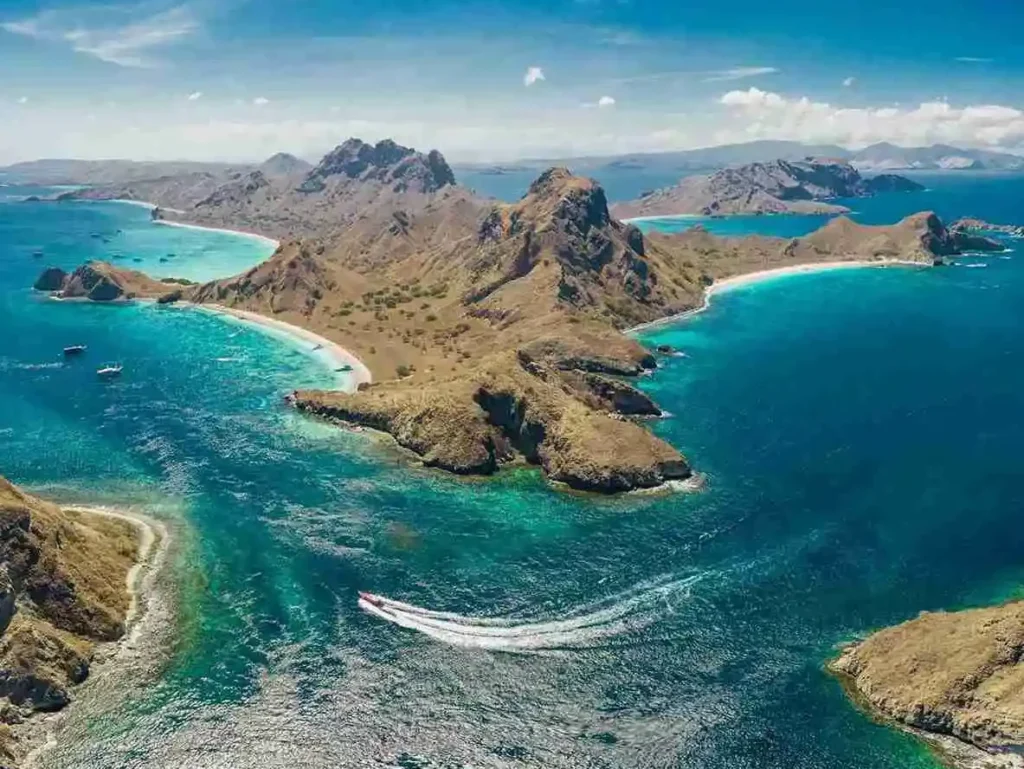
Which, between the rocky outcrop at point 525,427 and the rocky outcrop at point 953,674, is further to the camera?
A: the rocky outcrop at point 525,427

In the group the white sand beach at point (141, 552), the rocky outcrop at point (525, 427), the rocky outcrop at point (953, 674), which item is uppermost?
the rocky outcrop at point (525, 427)

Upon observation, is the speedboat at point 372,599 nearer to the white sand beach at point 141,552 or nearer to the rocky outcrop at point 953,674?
the white sand beach at point 141,552

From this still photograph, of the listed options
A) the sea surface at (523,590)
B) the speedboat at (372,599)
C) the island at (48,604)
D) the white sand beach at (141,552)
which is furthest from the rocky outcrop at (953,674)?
the island at (48,604)

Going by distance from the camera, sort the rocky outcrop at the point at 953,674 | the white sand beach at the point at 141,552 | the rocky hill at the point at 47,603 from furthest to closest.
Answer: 1. the white sand beach at the point at 141,552
2. the rocky hill at the point at 47,603
3. the rocky outcrop at the point at 953,674

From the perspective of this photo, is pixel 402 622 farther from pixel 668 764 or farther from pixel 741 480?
pixel 741 480

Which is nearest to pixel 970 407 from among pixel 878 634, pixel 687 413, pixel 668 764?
pixel 687 413
